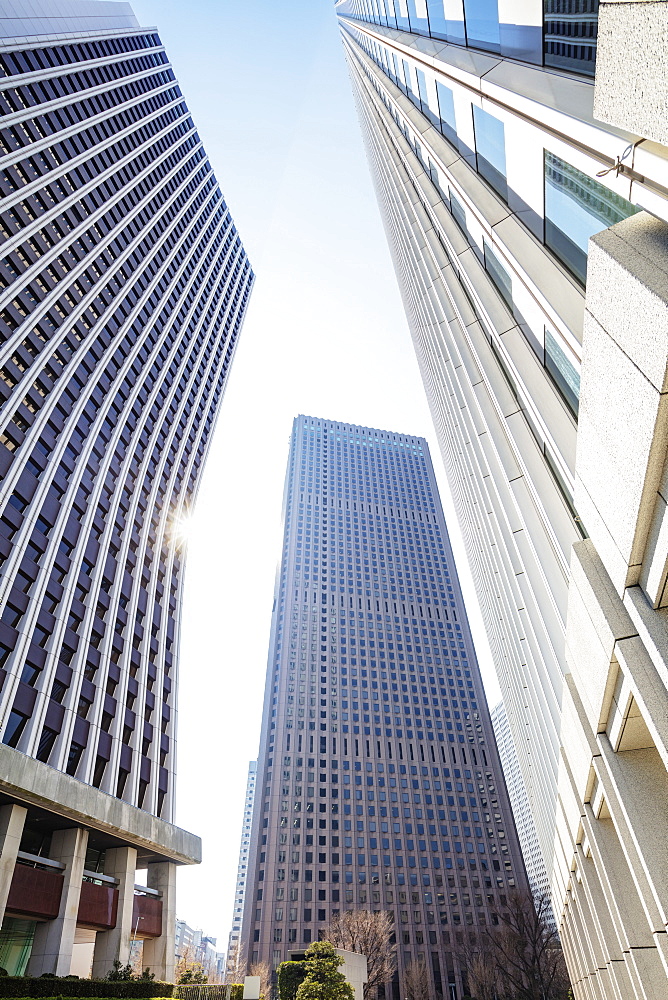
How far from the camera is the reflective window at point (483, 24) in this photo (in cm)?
1021

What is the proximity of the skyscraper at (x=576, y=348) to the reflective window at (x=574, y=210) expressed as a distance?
4 cm

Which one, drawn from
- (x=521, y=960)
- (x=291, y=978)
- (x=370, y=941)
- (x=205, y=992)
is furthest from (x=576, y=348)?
(x=370, y=941)

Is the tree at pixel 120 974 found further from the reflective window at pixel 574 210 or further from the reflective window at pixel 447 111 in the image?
the reflective window at pixel 447 111

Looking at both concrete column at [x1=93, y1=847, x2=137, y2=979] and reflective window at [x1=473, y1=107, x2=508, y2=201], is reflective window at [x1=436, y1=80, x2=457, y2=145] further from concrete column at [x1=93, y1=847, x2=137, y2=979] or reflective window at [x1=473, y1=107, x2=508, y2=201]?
concrete column at [x1=93, y1=847, x2=137, y2=979]

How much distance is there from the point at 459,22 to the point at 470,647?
122m

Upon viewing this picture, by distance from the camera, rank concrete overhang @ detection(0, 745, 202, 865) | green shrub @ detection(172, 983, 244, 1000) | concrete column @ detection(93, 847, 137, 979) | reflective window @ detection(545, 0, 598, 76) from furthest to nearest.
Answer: green shrub @ detection(172, 983, 244, 1000), concrete column @ detection(93, 847, 137, 979), concrete overhang @ detection(0, 745, 202, 865), reflective window @ detection(545, 0, 598, 76)

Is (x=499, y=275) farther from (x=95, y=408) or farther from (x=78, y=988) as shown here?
(x=95, y=408)

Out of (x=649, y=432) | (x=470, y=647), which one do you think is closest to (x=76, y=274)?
(x=649, y=432)

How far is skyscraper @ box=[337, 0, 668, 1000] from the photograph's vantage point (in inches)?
205

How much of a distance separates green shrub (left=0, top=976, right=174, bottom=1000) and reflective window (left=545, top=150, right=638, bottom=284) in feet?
82.6

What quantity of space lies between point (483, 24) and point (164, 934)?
40174 mm

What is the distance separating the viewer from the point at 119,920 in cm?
2564

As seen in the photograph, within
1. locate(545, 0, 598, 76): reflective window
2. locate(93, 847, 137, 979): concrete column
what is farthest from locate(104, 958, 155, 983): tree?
locate(545, 0, 598, 76): reflective window

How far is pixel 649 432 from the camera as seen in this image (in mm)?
5133
